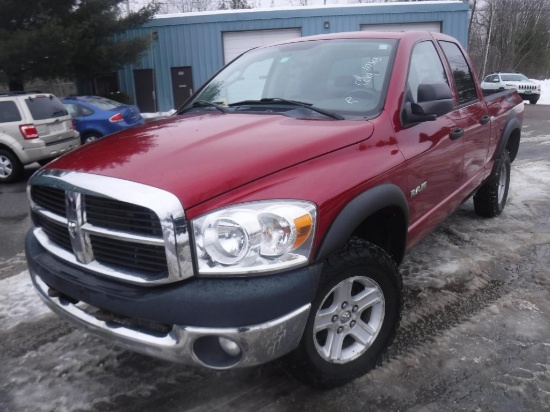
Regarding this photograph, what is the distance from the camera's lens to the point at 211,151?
2355mm

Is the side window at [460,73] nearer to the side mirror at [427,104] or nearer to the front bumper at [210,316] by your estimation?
the side mirror at [427,104]

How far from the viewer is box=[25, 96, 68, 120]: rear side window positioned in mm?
9102

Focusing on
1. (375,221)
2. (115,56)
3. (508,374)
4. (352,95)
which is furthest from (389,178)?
(115,56)

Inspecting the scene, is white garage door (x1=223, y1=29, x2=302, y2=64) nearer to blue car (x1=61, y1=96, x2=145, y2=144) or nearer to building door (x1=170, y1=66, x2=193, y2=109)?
building door (x1=170, y1=66, x2=193, y2=109)

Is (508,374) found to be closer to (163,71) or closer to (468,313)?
(468,313)

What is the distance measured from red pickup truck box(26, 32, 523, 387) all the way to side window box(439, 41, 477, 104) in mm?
724

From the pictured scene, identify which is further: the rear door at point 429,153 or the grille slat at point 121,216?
the rear door at point 429,153

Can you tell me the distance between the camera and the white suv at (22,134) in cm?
887

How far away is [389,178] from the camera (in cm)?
266

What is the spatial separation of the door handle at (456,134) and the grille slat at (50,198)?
2.58 metres

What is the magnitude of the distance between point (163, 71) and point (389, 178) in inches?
813

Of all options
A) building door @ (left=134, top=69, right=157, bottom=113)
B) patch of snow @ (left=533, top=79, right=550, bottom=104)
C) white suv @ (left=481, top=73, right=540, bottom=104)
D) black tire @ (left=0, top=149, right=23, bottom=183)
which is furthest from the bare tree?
black tire @ (left=0, top=149, right=23, bottom=183)

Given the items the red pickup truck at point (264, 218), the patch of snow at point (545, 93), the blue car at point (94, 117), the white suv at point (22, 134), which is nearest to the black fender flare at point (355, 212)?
the red pickup truck at point (264, 218)

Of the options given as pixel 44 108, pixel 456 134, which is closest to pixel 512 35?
pixel 44 108
